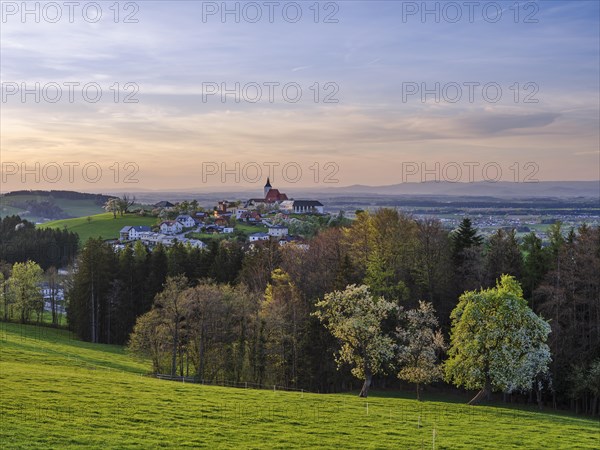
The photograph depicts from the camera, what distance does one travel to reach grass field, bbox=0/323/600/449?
1139 inches

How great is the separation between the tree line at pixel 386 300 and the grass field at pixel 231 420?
10.1m

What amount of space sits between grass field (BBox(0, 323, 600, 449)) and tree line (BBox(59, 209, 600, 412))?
1006cm

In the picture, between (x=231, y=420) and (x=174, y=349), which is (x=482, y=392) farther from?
(x=174, y=349)

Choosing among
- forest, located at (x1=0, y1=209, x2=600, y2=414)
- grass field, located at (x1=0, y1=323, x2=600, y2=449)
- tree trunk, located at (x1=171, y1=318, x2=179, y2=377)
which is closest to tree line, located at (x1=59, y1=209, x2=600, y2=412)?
forest, located at (x1=0, y1=209, x2=600, y2=414)

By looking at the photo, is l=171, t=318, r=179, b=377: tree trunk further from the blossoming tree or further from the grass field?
the blossoming tree

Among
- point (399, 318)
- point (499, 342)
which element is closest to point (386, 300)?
point (399, 318)

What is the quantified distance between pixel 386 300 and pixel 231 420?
1188 inches

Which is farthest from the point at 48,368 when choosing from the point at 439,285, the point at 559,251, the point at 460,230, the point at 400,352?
the point at 559,251

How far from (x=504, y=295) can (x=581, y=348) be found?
1562 centimetres

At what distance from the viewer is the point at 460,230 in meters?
71.8

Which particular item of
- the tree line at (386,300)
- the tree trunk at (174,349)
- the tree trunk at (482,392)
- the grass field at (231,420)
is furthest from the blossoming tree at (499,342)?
the tree trunk at (174,349)

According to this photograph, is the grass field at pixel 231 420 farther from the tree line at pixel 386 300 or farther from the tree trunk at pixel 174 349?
the tree trunk at pixel 174 349

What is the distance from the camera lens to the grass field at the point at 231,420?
28.9 m

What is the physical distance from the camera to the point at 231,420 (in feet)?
111
